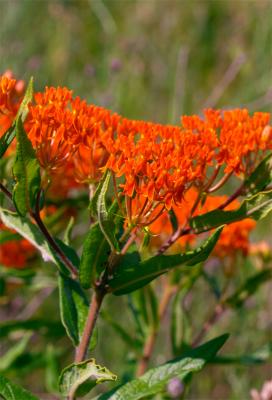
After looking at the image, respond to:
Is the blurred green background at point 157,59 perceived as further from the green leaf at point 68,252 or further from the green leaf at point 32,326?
the green leaf at point 68,252

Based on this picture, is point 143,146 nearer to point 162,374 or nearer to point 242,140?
point 242,140

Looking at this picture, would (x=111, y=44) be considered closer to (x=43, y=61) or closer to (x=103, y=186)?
(x=43, y=61)

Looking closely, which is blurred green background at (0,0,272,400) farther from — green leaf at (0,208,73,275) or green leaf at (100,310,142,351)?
green leaf at (0,208,73,275)

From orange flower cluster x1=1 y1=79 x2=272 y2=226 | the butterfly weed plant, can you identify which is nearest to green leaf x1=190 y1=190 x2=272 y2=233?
the butterfly weed plant

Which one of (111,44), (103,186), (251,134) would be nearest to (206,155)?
(251,134)

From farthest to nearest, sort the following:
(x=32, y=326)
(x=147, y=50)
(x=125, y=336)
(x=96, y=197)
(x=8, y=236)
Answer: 1. (x=147, y=50)
2. (x=32, y=326)
3. (x=125, y=336)
4. (x=8, y=236)
5. (x=96, y=197)

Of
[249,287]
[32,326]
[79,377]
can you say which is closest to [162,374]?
[79,377]

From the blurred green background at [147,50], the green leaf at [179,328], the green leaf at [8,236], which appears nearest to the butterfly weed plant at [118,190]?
the green leaf at [8,236]
